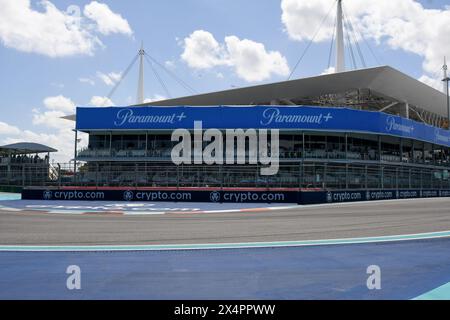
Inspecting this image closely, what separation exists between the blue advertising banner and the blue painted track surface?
3337 centimetres

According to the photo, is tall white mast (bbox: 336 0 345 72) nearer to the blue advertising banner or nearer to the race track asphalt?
the blue advertising banner

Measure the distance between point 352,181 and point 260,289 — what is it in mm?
19683

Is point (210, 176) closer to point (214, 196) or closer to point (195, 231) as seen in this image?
point (214, 196)

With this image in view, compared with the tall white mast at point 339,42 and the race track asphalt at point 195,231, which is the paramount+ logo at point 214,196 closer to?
the race track asphalt at point 195,231

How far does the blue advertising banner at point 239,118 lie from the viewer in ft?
131

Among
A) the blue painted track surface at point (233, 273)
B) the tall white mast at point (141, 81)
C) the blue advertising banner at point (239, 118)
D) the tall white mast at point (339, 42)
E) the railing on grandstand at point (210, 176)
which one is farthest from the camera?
the tall white mast at point (141, 81)

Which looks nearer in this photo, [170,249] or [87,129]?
[170,249]

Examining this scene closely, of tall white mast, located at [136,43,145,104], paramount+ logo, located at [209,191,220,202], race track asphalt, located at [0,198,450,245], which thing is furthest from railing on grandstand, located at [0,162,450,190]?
tall white mast, located at [136,43,145,104]

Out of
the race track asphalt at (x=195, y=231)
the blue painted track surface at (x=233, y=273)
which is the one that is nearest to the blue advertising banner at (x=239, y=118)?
the race track asphalt at (x=195, y=231)

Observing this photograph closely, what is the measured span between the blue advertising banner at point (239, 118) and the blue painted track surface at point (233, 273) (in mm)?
33369

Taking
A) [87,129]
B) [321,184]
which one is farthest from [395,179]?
[87,129]

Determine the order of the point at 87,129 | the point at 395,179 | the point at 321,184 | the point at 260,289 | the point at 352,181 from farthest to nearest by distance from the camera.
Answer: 1. the point at 87,129
2. the point at 395,179
3. the point at 352,181
4. the point at 321,184
5. the point at 260,289
